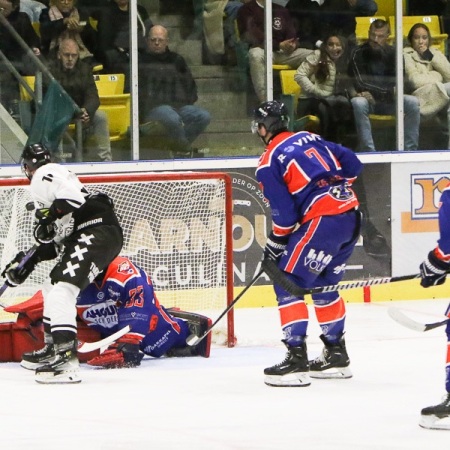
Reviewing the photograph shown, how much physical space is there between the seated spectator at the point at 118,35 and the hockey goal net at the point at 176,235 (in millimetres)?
1144

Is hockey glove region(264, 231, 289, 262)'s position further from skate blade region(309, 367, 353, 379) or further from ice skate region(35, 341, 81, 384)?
ice skate region(35, 341, 81, 384)

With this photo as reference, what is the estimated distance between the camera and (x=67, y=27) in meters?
7.79

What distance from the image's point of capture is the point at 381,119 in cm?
862

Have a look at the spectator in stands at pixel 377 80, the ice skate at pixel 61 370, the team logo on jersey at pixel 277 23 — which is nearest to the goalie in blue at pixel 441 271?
the ice skate at pixel 61 370

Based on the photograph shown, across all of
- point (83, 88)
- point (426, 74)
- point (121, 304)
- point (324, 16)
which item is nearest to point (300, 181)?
point (121, 304)

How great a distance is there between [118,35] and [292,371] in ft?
10.1

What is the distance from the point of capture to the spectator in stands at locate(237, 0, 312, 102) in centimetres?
828

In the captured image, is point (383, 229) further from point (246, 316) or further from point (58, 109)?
point (58, 109)

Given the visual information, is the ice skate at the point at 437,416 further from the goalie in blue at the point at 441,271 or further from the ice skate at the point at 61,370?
the ice skate at the point at 61,370

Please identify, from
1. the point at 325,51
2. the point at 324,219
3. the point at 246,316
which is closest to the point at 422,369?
the point at 324,219

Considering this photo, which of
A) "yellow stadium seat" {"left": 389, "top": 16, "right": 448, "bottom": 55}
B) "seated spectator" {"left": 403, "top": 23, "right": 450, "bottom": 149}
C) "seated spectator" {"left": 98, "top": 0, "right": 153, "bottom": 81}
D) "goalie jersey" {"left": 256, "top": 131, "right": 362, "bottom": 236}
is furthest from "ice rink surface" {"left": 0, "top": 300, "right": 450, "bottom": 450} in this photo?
"yellow stadium seat" {"left": 389, "top": 16, "right": 448, "bottom": 55}

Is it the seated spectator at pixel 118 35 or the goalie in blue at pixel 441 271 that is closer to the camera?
the goalie in blue at pixel 441 271

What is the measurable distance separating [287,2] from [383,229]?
1.56 m

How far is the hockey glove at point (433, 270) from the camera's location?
4488mm
